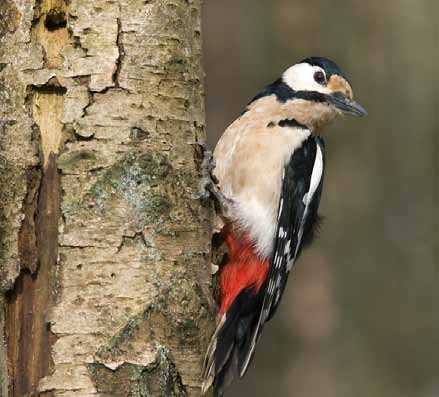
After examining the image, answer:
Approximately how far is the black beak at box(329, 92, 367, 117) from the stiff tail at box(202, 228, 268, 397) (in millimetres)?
798

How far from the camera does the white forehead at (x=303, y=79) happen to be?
14.9 ft

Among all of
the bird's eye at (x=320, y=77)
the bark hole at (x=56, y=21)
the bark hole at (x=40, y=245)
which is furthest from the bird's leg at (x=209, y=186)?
the bird's eye at (x=320, y=77)

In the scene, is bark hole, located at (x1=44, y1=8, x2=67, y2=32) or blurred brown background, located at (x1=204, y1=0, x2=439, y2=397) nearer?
bark hole, located at (x1=44, y1=8, x2=67, y2=32)

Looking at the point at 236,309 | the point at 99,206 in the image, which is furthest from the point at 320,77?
the point at 99,206

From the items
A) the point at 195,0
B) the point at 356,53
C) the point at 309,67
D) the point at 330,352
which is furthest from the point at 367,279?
the point at 195,0

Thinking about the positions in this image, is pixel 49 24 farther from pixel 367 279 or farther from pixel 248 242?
pixel 367 279

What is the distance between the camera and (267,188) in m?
4.26

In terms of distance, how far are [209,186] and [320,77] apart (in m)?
1.13

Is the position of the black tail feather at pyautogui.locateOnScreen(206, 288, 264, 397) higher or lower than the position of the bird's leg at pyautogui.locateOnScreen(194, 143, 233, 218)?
lower

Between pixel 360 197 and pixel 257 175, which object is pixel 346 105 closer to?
pixel 257 175

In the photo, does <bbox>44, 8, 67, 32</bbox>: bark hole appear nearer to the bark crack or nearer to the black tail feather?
the bark crack

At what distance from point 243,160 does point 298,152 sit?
0.85 feet

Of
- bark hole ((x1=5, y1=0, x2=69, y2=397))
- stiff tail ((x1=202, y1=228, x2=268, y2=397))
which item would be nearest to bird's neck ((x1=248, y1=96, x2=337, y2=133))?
A: stiff tail ((x1=202, y1=228, x2=268, y2=397))

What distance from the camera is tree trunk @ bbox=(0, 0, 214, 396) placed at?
3.16 m
